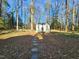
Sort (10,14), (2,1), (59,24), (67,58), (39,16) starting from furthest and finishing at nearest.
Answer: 1. (39,16)
2. (59,24)
3. (10,14)
4. (2,1)
5. (67,58)

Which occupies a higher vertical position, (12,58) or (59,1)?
(59,1)

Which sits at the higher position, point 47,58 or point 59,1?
point 59,1

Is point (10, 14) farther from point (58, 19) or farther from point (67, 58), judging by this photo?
point (67, 58)

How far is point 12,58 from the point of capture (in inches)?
352

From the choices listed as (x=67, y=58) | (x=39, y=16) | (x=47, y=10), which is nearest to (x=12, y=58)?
(x=67, y=58)

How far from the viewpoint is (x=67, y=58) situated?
8.58 metres

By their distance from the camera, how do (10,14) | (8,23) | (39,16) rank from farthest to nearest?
(39,16)
(10,14)
(8,23)

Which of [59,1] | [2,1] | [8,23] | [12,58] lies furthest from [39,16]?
[12,58]

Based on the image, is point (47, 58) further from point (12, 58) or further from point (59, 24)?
point (59, 24)

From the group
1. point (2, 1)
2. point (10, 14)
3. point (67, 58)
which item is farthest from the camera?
point (10, 14)

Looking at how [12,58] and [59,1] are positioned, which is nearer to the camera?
[12,58]

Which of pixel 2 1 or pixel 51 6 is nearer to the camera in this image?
pixel 2 1

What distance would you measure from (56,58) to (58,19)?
6422 cm

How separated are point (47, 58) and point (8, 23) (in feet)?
176
